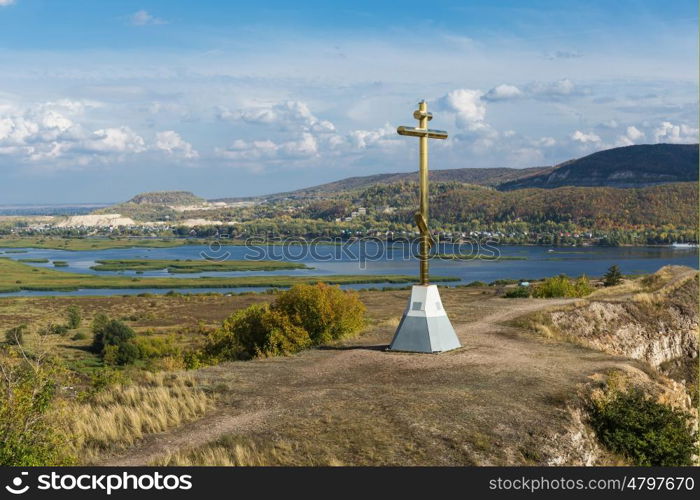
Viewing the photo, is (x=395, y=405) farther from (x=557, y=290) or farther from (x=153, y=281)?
(x=153, y=281)

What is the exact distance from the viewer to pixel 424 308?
44.5ft

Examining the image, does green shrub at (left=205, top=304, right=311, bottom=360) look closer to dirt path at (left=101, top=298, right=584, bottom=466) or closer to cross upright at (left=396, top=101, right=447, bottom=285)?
dirt path at (left=101, top=298, right=584, bottom=466)

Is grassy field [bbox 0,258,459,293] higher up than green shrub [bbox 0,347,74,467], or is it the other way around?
green shrub [bbox 0,347,74,467]

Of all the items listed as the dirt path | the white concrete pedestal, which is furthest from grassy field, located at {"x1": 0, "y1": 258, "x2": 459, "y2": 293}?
the white concrete pedestal

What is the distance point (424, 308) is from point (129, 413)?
6.42m

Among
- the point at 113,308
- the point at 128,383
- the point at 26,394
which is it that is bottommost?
the point at 113,308

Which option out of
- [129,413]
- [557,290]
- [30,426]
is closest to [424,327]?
[129,413]

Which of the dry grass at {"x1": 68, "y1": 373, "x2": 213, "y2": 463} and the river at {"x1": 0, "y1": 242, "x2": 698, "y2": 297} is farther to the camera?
the river at {"x1": 0, "y1": 242, "x2": 698, "y2": 297}

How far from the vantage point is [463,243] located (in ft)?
399

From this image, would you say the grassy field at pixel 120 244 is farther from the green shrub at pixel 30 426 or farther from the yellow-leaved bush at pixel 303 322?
the green shrub at pixel 30 426

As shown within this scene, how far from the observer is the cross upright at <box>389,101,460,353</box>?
1348cm
